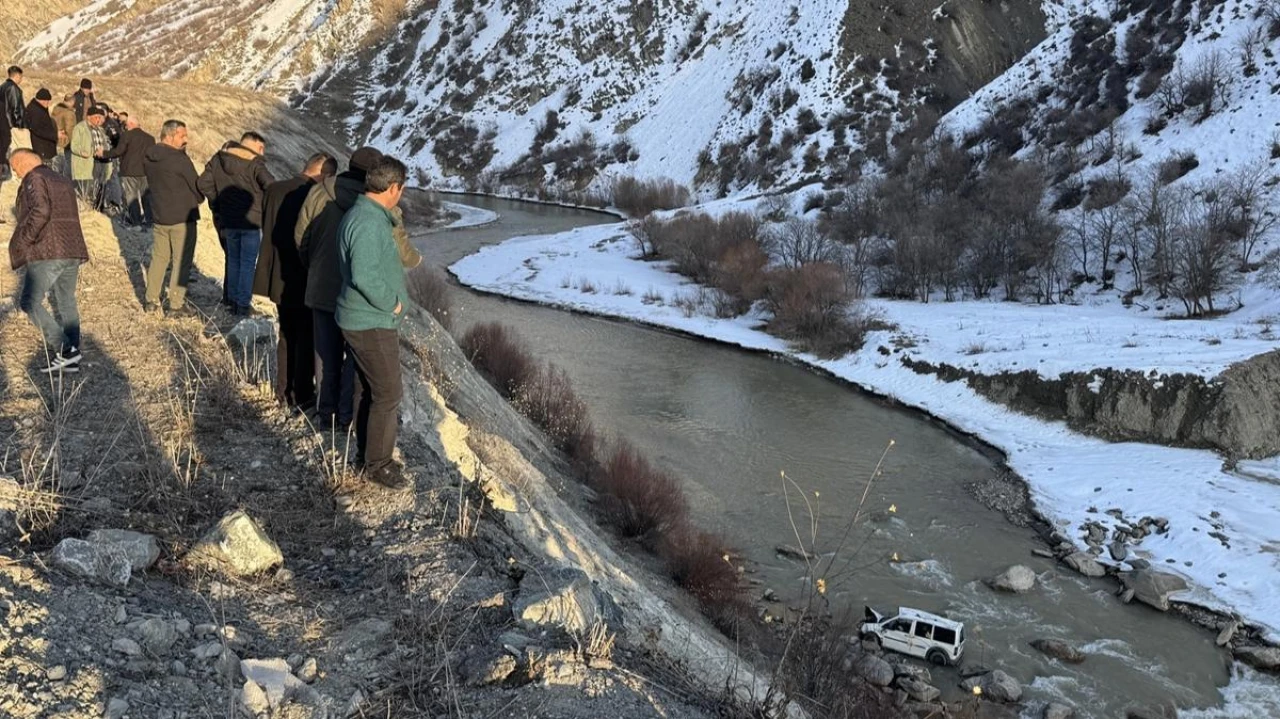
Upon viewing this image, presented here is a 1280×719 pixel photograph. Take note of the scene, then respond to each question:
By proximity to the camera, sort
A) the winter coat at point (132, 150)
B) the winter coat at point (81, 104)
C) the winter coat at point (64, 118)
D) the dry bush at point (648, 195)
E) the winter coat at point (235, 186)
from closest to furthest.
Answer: the winter coat at point (235, 186)
the winter coat at point (132, 150)
the winter coat at point (81, 104)
the winter coat at point (64, 118)
the dry bush at point (648, 195)

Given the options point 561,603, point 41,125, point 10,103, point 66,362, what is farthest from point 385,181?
point 10,103

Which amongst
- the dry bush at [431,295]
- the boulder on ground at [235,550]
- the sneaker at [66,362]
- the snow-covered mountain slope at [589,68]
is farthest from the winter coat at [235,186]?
the snow-covered mountain slope at [589,68]

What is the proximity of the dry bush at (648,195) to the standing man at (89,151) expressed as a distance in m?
46.0

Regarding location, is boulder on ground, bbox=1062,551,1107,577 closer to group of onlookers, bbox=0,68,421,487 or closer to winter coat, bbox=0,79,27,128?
group of onlookers, bbox=0,68,421,487

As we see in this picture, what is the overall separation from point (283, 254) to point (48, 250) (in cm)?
205

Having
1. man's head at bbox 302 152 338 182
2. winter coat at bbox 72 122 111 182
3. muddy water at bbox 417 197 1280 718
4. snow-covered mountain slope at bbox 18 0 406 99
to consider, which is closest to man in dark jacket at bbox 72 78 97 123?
winter coat at bbox 72 122 111 182

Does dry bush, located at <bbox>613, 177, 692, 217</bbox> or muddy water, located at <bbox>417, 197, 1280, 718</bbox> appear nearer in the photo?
muddy water, located at <bbox>417, 197, 1280, 718</bbox>

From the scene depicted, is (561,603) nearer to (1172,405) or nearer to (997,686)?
(997,686)

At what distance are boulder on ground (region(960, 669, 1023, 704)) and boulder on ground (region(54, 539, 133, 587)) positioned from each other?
426 inches

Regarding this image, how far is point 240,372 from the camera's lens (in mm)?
7133

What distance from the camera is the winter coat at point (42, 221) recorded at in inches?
268

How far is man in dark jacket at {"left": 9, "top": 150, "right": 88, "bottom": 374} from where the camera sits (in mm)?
6816

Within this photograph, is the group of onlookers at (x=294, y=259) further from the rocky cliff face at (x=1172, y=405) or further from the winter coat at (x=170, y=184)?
the rocky cliff face at (x=1172, y=405)

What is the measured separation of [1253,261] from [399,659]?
32.5 m
